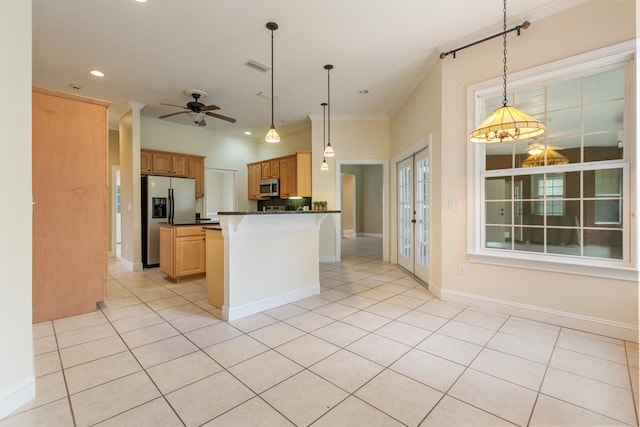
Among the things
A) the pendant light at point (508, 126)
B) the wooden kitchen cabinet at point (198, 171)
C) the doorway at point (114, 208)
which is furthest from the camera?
the doorway at point (114, 208)

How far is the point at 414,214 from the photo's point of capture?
480 cm

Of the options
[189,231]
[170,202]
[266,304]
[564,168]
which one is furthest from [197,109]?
[564,168]

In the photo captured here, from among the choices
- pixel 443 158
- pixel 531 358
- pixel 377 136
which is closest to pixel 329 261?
pixel 377 136

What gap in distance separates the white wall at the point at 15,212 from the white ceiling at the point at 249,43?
4.64ft

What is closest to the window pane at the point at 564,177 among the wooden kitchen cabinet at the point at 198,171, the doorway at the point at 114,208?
the wooden kitchen cabinet at the point at 198,171

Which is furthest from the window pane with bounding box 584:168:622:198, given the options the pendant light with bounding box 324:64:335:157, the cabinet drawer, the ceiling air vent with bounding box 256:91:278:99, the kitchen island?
the cabinet drawer

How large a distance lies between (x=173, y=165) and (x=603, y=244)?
6804 millimetres

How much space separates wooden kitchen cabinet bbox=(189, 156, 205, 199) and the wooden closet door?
127 inches

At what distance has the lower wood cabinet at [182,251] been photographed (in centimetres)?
435

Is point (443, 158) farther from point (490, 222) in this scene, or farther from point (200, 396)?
point (200, 396)

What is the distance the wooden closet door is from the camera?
279 centimetres

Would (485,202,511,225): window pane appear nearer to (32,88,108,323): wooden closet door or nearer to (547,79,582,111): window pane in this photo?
(547,79,582,111): window pane

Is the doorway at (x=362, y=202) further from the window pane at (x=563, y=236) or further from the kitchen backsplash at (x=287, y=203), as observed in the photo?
the window pane at (x=563, y=236)

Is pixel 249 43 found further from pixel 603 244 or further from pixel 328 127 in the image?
pixel 603 244
